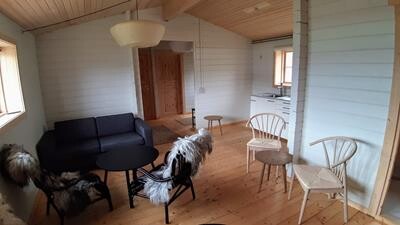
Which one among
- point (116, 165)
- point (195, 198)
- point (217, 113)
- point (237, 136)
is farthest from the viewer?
point (217, 113)

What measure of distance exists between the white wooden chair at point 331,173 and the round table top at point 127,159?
1589 mm

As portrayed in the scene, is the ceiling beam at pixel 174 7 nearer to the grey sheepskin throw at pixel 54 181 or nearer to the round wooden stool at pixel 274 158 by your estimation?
the round wooden stool at pixel 274 158

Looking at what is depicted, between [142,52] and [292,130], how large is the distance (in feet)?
15.6

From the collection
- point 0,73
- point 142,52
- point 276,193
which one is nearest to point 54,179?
point 0,73

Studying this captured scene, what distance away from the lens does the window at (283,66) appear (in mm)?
4945

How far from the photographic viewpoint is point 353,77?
7.47 feet

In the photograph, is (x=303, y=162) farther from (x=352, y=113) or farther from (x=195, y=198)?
(x=195, y=198)

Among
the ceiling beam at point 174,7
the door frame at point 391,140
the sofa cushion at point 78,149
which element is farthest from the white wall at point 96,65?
the door frame at point 391,140

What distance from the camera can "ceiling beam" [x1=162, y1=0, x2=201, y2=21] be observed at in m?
3.39

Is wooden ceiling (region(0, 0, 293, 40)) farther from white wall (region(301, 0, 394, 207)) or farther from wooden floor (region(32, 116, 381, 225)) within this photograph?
wooden floor (region(32, 116, 381, 225))

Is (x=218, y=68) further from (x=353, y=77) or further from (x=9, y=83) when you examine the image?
(x=9, y=83)

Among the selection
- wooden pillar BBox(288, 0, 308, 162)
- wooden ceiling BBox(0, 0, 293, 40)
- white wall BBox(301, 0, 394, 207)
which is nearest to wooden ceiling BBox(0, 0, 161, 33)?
wooden ceiling BBox(0, 0, 293, 40)

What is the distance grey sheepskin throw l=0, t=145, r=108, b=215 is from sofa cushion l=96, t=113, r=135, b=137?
4.82 feet

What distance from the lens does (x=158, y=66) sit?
6578 mm
